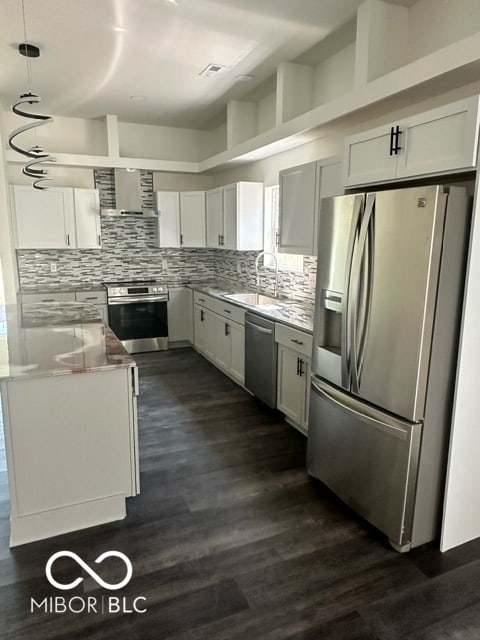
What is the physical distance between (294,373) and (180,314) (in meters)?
2.97

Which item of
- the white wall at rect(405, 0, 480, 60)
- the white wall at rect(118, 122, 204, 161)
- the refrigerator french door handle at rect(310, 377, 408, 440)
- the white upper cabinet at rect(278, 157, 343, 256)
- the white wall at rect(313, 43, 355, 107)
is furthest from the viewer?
the white wall at rect(118, 122, 204, 161)

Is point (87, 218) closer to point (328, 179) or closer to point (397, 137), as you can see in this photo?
point (328, 179)

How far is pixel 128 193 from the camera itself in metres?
5.71

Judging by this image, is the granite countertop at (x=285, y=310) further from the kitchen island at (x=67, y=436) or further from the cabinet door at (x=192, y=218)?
the kitchen island at (x=67, y=436)

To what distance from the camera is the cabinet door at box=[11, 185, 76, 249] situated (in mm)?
5270

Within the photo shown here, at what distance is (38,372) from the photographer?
7.22ft

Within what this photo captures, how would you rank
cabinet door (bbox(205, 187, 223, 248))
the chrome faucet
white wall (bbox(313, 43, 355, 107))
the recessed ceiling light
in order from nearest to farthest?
1. white wall (bbox(313, 43, 355, 107))
2. the recessed ceiling light
3. the chrome faucet
4. cabinet door (bbox(205, 187, 223, 248))

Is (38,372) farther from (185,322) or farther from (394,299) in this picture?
(185,322)

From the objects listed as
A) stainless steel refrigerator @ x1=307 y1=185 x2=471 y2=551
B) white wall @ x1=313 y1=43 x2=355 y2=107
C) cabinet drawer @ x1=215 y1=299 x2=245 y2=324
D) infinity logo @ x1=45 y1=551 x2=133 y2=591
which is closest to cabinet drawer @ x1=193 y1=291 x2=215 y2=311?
cabinet drawer @ x1=215 y1=299 x2=245 y2=324

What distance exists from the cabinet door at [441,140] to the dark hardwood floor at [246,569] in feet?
6.40

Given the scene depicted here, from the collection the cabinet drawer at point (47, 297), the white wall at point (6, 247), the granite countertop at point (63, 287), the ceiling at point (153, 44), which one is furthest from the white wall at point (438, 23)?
the cabinet drawer at point (47, 297)

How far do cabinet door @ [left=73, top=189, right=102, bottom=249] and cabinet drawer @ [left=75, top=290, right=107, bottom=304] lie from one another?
615 mm

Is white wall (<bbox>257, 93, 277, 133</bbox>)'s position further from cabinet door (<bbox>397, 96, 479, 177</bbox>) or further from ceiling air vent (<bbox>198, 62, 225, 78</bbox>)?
cabinet door (<bbox>397, 96, 479, 177</bbox>)

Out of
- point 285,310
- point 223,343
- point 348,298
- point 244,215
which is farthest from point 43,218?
point 348,298
